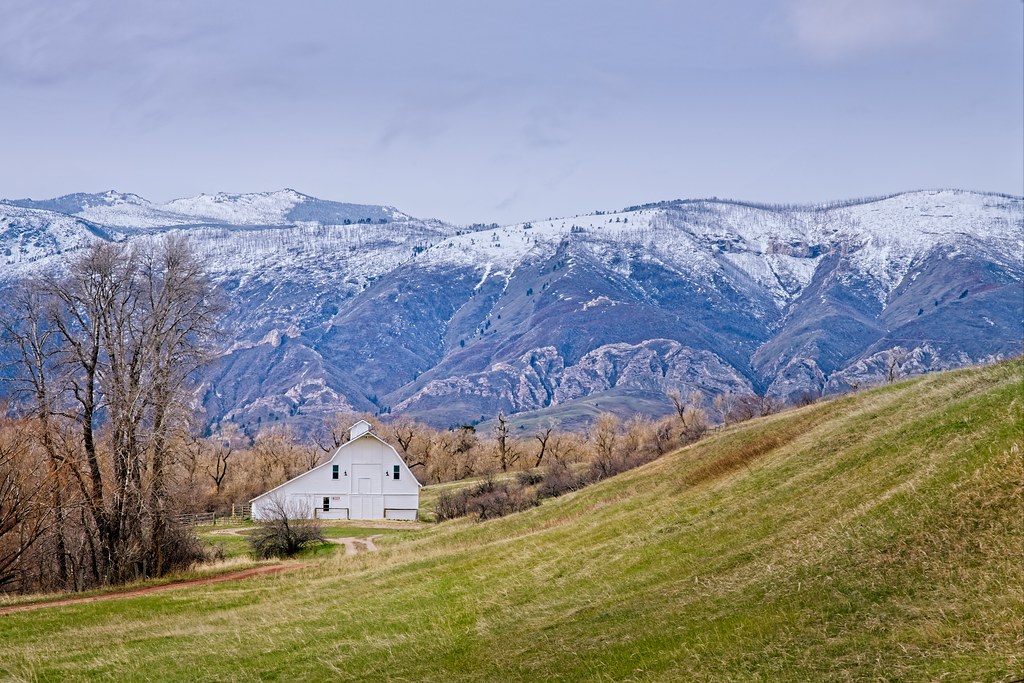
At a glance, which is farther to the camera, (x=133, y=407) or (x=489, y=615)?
(x=133, y=407)

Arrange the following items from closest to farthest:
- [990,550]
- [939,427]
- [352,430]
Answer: [990,550] → [939,427] → [352,430]

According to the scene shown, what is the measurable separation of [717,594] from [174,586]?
26162mm

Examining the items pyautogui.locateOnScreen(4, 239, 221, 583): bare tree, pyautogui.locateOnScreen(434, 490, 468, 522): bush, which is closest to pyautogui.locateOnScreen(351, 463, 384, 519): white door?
pyautogui.locateOnScreen(434, 490, 468, 522): bush

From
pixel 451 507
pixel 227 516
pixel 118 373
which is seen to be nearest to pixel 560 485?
pixel 451 507

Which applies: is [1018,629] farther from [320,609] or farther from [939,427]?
[320,609]

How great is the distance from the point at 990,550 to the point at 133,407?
32925 millimetres

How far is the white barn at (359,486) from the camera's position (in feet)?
303

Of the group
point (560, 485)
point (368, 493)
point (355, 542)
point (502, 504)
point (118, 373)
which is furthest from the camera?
point (368, 493)

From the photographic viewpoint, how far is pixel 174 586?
38812 mm

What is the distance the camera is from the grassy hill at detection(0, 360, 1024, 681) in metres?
15.7

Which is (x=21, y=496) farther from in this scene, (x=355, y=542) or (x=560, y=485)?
(x=560, y=485)

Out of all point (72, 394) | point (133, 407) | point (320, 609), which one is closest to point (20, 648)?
point (320, 609)

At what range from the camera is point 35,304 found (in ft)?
130

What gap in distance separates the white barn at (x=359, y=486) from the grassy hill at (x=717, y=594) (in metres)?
55.3
